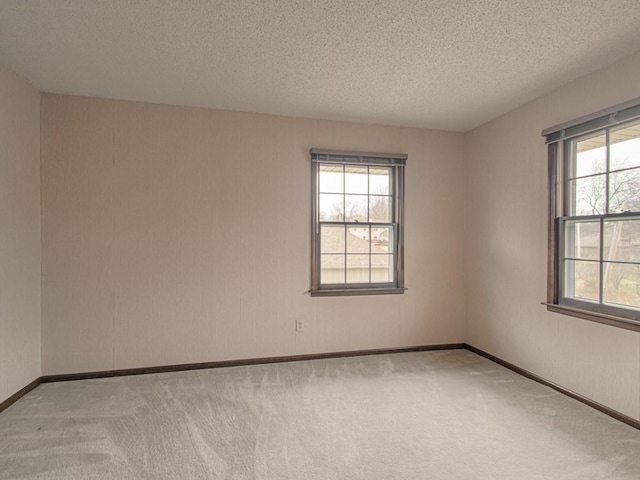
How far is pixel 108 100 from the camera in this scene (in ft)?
11.3

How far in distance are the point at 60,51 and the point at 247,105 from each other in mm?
1495

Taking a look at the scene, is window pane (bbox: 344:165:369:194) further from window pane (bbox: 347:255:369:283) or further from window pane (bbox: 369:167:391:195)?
window pane (bbox: 347:255:369:283)

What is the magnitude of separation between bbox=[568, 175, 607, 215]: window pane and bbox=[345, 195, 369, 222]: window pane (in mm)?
1910

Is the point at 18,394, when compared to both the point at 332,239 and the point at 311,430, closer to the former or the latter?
the point at 311,430

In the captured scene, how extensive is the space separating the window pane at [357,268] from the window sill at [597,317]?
1.73 meters

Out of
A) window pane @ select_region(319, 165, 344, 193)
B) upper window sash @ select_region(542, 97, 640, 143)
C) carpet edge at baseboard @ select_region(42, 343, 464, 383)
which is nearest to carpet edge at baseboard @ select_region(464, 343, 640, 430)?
carpet edge at baseboard @ select_region(42, 343, 464, 383)

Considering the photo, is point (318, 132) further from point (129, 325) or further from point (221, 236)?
point (129, 325)

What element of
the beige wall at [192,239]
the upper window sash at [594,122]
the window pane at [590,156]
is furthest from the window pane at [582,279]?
the beige wall at [192,239]

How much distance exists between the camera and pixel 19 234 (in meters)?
3.00

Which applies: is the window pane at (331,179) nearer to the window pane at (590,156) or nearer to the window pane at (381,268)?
the window pane at (381,268)

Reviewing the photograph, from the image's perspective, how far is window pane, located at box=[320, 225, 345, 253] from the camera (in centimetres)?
407

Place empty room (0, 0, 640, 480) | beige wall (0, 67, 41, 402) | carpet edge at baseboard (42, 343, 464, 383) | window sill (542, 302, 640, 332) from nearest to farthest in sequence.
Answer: empty room (0, 0, 640, 480), window sill (542, 302, 640, 332), beige wall (0, 67, 41, 402), carpet edge at baseboard (42, 343, 464, 383)

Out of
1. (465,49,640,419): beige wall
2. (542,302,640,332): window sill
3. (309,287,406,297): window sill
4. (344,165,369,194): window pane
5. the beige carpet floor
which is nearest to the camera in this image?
the beige carpet floor

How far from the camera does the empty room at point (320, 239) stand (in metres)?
2.25
